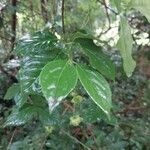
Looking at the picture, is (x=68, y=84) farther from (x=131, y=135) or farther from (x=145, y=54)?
(x=145, y=54)

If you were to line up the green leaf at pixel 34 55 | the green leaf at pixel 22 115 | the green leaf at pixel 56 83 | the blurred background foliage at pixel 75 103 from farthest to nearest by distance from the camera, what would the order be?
1. the blurred background foliage at pixel 75 103
2. the green leaf at pixel 22 115
3. the green leaf at pixel 34 55
4. the green leaf at pixel 56 83

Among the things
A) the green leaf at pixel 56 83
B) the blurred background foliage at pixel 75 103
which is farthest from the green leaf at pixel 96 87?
the blurred background foliage at pixel 75 103

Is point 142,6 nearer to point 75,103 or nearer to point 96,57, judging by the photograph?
point 96,57

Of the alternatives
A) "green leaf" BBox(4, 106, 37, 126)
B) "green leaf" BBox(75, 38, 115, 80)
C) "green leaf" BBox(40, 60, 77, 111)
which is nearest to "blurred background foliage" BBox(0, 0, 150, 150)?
"green leaf" BBox(4, 106, 37, 126)

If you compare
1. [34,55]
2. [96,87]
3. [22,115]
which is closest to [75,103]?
[22,115]

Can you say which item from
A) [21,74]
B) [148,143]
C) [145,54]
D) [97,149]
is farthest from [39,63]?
[145,54]

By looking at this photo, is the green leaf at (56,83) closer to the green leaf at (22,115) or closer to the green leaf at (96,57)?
the green leaf at (96,57)

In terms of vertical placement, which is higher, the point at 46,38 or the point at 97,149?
the point at 46,38
